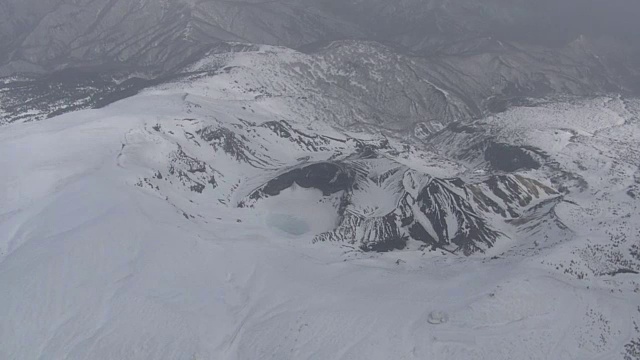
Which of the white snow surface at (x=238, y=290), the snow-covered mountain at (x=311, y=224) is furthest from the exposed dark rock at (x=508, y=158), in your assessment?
the white snow surface at (x=238, y=290)

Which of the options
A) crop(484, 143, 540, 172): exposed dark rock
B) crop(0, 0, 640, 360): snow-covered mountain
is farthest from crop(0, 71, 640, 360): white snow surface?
crop(484, 143, 540, 172): exposed dark rock

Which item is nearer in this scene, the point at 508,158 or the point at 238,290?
the point at 238,290

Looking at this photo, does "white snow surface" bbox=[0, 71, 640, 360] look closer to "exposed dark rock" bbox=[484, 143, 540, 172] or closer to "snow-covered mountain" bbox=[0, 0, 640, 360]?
"snow-covered mountain" bbox=[0, 0, 640, 360]

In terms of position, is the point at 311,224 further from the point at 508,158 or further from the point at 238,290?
the point at 508,158

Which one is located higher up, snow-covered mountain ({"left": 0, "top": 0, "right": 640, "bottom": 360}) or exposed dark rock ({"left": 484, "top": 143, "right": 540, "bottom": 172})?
snow-covered mountain ({"left": 0, "top": 0, "right": 640, "bottom": 360})

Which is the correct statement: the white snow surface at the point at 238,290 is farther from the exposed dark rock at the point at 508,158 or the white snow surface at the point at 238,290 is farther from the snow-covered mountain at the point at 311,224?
the exposed dark rock at the point at 508,158

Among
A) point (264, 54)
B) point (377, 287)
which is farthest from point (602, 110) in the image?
point (377, 287)

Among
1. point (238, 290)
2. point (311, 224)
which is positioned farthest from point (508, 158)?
point (238, 290)

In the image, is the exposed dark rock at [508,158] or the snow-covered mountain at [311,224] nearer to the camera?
the snow-covered mountain at [311,224]
